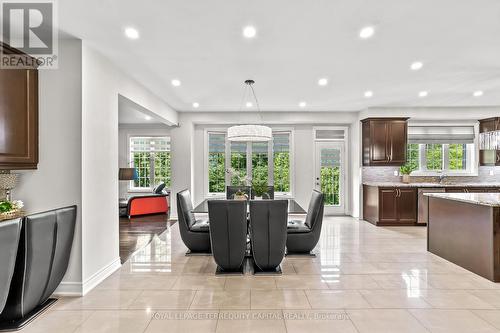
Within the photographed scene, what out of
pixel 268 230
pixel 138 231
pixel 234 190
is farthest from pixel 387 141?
pixel 138 231

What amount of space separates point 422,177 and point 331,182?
83.0 inches

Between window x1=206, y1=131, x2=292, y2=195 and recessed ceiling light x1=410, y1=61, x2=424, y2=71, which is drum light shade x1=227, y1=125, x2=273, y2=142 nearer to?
recessed ceiling light x1=410, y1=61, x2=424, y2=71

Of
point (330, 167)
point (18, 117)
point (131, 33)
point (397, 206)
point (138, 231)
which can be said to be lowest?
point (138, 231)

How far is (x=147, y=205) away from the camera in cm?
776

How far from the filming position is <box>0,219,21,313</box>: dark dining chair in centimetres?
208

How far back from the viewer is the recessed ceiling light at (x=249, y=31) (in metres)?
2.85

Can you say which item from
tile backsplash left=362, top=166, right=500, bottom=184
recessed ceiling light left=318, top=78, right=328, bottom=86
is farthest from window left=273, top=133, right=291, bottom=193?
recessed ceiling light left=318, top=78, right=328, bottom=86

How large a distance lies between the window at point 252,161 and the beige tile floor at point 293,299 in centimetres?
349

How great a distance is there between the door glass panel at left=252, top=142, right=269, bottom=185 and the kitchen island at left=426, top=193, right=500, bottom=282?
3908mm

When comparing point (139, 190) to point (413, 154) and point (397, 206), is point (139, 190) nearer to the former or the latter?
point (397, 206)

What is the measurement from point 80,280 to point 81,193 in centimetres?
89

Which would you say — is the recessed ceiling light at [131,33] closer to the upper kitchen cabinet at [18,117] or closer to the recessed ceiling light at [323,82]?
the upper kitchen cabinet at [18,117]

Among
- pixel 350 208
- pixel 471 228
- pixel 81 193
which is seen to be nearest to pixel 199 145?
pixel 350 208

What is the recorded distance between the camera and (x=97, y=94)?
3.31m
